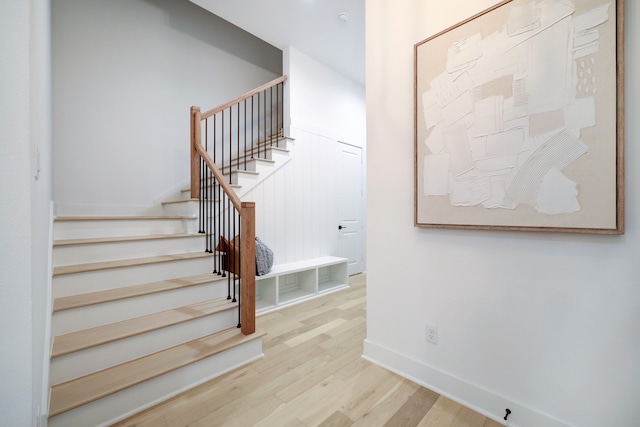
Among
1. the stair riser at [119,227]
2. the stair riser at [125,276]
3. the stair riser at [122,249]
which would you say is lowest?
the stair riser at [125,276]

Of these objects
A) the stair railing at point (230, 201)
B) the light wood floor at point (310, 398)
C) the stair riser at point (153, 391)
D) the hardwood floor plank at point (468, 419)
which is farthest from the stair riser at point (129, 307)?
the hardwood floor plank at point (468, 419)

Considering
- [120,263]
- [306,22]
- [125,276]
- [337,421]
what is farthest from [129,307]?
[306,22]

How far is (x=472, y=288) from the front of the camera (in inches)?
61.7

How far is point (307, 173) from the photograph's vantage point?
4.03 m

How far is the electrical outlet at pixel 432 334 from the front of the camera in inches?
67.7

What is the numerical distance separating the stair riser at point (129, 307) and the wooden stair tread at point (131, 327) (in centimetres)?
3

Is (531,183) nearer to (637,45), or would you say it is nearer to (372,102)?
(637,45)

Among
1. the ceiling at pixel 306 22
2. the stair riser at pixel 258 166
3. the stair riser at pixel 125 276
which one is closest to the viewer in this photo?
the stair riser at pixel 125 276

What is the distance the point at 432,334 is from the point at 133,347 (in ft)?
6.11

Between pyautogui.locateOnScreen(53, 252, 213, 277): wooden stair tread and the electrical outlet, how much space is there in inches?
73.9

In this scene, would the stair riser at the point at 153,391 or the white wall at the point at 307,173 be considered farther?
the white wall at the point at 307,173

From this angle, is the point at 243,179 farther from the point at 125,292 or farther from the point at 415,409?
the point at 415,409

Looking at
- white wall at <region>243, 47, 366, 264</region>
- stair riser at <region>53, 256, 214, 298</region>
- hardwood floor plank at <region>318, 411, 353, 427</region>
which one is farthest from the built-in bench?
hardwood floor plank at <region>318, 411, 353, 427</region>

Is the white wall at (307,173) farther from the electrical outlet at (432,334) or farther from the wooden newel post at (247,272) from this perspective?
the electrical outlet at (432,334)
